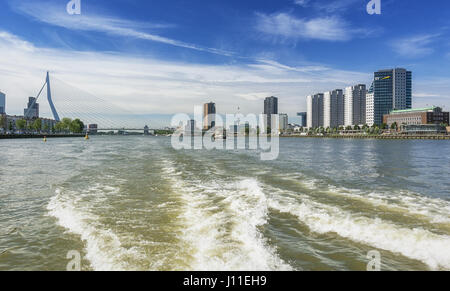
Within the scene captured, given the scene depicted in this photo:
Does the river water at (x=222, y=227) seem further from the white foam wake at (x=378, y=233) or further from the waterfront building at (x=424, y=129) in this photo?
the waterfront building at (x=424, y=129)

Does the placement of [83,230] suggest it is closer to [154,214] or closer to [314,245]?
[154,214]

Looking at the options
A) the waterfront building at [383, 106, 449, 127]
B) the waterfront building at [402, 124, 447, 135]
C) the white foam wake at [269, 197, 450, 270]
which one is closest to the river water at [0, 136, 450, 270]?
the white foam wake at [269, 197, 450, 270]

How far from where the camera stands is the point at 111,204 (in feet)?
34.1

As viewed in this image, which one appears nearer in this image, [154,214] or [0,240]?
[0,240]

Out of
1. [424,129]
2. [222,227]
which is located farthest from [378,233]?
[424,129]

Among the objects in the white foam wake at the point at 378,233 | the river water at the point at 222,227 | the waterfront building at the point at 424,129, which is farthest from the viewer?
the waterfront building at the point at 424,129

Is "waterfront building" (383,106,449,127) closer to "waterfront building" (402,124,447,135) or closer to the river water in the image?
"waterfront building" (402,124,447,135)

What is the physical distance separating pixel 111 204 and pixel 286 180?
1018cm

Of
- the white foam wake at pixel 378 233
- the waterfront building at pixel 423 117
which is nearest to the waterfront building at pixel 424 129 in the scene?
the waterfront building at pixel 423 117

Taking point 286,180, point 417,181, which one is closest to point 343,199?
point 286,180

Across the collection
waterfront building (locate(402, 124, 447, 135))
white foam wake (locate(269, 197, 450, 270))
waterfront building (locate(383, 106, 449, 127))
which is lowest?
white foam wake (locate(269, 197, 450, 270))

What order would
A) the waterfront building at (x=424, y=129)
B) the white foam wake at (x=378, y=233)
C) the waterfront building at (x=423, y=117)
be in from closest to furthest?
1. the white foam wake at (x=378, y=233)
2. the waterfront building at (x=424, y=129)
3. the waterfront building at (x=423, y=117)
